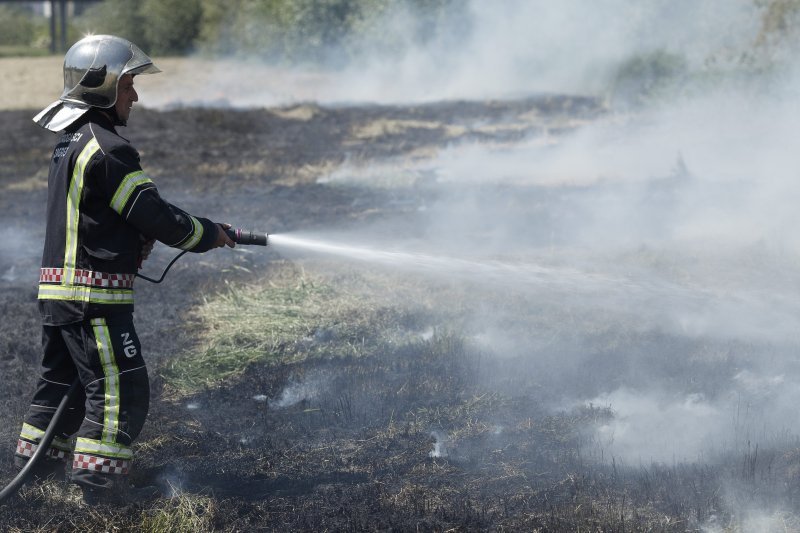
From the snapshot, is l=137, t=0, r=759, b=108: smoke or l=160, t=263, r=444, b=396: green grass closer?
l=160, t=263, r=444, b=396: green grass

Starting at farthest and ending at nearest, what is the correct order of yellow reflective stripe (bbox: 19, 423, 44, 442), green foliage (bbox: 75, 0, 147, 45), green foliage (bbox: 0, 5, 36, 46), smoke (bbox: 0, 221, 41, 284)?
green foliage (bbox: 0, 5, 36, 46), green foliage (bbox: 75, 0, 147, 45), smoke (bbox: 0, 221, 41, 284), yellow reflective stripe (bbox: 19, 423, 44, 442)

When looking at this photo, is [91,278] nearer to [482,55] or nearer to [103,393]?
[103,393]

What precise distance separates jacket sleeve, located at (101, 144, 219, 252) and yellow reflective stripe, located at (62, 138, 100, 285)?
104 millimetres

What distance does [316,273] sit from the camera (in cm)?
720

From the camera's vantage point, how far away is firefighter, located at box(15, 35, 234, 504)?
358 cm

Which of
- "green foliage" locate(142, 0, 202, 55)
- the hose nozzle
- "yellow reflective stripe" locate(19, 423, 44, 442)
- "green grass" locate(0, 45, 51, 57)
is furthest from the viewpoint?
"green grass" locate(0, 45, 51, 57)

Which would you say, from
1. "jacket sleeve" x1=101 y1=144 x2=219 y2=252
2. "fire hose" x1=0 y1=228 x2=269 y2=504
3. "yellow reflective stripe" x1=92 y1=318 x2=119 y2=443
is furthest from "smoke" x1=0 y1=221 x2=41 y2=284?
"jacket sleeve" x1=101 y1=144 x2=219 y2=252

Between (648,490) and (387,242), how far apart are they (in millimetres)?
4693

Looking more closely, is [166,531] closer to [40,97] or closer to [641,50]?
[641,50]

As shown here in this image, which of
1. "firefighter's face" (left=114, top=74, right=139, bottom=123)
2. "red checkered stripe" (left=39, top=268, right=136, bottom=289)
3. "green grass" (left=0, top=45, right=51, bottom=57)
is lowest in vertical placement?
"green grass" (left=0, top=45, right=51, bottom=57)

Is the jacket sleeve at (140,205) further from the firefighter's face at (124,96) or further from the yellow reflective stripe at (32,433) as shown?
the yellow reflective stripe at (32,433)

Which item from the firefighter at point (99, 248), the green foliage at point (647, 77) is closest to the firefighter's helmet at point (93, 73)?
the firefighter at point (99, 248)

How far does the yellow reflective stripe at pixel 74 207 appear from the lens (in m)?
3.55

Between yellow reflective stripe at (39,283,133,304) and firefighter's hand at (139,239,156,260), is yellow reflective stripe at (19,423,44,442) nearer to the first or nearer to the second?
yellow reflective stripe at (39,283,133,304)
